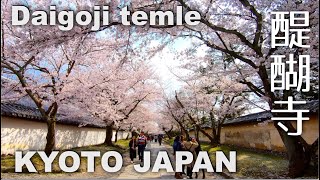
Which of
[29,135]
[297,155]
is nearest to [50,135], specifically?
[29,135]

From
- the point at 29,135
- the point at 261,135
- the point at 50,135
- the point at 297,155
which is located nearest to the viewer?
the point at 297,155

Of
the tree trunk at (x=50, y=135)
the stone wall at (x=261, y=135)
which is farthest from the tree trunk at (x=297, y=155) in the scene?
the tree trunk at (x=50, y=135)

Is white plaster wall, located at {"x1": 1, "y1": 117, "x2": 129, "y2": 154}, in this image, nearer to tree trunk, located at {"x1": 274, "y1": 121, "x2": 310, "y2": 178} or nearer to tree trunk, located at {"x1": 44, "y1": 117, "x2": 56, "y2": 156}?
tree trunk, located at {"x1": 44, "y1": 117, "x2": 56, "y2": 156}

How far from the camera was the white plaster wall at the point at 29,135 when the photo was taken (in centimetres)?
1402

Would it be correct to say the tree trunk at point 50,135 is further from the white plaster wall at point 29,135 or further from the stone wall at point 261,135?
the stone wall at point 261,135

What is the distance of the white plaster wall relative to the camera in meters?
14.0

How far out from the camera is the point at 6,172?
33.2ft

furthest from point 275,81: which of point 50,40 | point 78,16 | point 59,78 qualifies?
point 59,78

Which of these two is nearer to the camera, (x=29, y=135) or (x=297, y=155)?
(x=297, y=155)

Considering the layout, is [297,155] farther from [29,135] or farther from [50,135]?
[29,135]

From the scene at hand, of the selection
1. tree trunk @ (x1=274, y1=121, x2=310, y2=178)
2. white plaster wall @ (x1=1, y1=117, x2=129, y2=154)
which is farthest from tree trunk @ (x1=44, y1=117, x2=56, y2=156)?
tree trunk @ (x1=274, y1=121, x2=310, y2=178)

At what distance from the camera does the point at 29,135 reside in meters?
16.1

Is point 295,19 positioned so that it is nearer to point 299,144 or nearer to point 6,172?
point 299,144

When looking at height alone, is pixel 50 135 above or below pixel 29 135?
above
